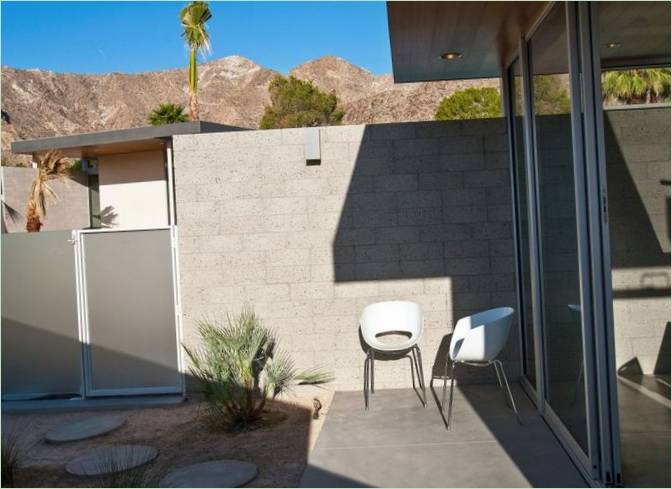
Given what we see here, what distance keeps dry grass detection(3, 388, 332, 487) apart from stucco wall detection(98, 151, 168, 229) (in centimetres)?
722

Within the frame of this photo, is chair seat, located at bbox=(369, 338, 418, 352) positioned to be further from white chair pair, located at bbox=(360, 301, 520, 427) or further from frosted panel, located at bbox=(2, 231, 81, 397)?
frosted panel, located at bbox=(2, 231, 81, 397)

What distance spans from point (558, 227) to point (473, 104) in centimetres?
1858

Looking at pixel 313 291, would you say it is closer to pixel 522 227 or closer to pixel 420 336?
pixel 420 336

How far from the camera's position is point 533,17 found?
4.48m

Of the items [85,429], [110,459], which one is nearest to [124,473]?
[110,459]

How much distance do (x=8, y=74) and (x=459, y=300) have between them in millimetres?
44733

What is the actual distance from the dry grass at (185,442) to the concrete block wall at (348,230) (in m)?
0.67

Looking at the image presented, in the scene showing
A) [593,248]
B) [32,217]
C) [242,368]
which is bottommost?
[242,368]

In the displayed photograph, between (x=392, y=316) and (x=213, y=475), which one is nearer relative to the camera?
(x=213, y=475)

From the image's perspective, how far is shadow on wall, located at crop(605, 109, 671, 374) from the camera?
2.61 metres

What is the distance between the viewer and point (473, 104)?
22.0 meters

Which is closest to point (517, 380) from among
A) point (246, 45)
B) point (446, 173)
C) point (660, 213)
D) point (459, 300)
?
point (459, 300)

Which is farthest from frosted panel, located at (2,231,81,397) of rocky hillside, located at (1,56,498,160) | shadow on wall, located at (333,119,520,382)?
rocky hillside, located at (1,56,498,160)

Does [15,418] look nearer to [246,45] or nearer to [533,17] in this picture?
[533,17]
